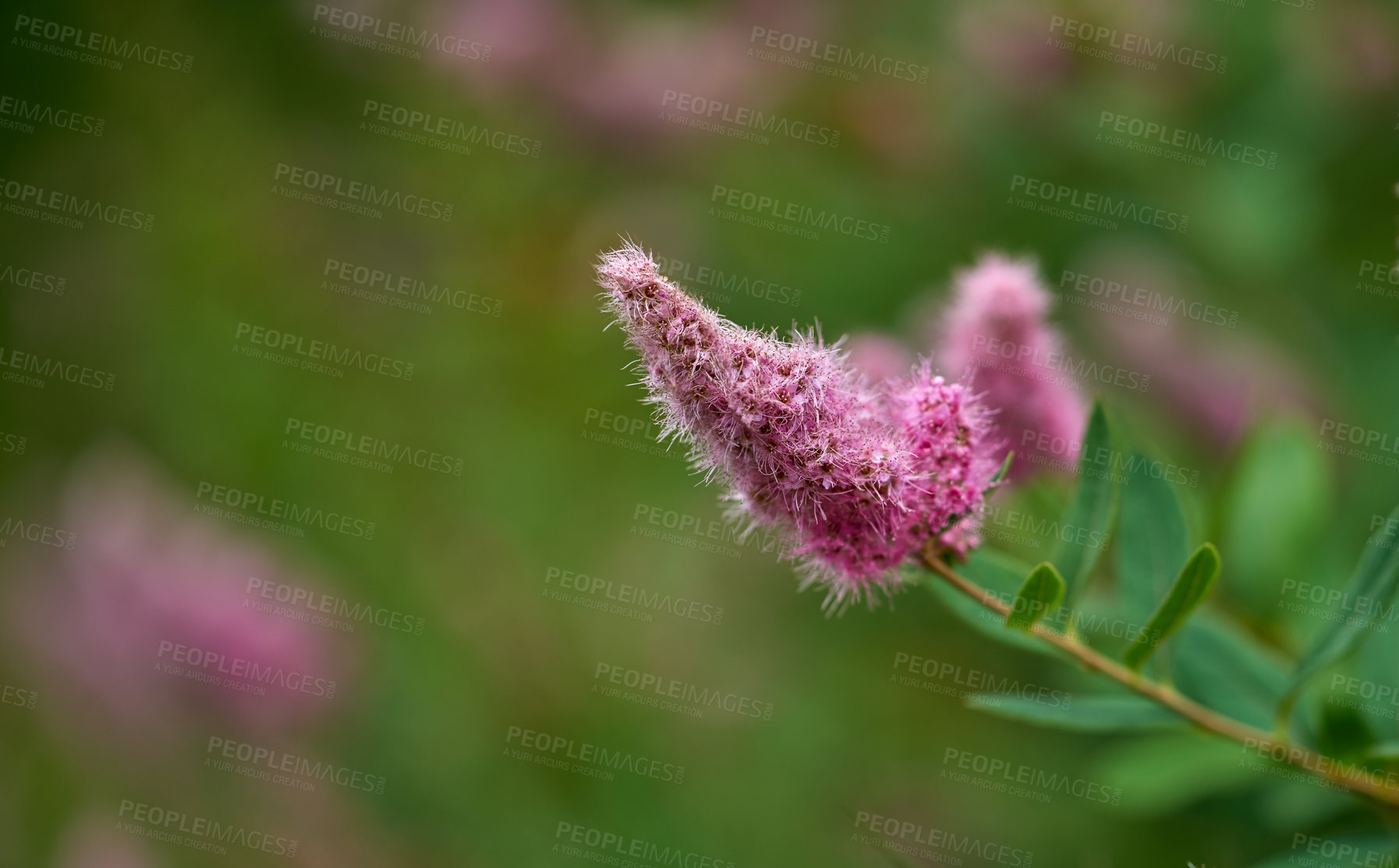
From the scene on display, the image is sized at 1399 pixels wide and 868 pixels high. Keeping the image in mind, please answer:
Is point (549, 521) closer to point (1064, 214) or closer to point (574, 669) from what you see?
point (574, 669)

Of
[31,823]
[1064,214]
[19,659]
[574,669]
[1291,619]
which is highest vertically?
[1064,214]

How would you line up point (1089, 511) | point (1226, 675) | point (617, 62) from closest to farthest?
point (1089, 511)
point (1226, 675)
point (617, 62)

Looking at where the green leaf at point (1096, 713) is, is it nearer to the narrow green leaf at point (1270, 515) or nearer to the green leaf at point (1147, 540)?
the green leaf at point (1147, 540)

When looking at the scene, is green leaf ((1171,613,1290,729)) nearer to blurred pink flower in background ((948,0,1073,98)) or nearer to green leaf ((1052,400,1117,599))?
green leaf ((1052,400,1117,599))

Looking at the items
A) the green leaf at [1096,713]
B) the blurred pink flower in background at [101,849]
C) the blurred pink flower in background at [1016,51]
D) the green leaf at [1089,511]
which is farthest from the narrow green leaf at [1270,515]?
the blurred pink flower in background at [101,849]

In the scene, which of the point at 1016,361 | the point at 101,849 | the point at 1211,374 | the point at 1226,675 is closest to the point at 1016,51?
the point at 1211,374

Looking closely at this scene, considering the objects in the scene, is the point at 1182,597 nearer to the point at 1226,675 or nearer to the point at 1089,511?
the point at 1089,511

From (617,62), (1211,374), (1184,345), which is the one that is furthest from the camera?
(617,62)

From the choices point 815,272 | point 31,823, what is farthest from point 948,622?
point 31,823
